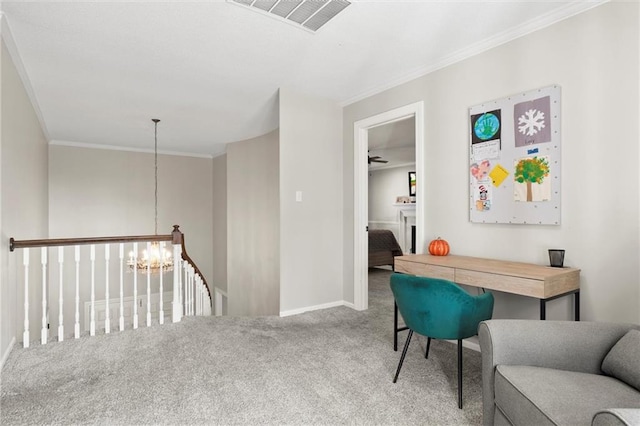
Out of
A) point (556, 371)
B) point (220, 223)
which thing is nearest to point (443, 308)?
point (556, 371)

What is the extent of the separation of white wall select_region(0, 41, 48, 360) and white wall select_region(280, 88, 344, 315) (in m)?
2.21

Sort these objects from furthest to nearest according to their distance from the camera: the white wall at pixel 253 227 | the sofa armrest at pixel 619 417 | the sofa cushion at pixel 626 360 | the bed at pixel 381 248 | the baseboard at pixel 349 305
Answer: the bed at pixel 381 248 < the white wall at pixel 253 227 < the baseboard at pixel 349 305 < the sofa cushion at pixel 626 360 < the sofa armrest at pixel 619 417

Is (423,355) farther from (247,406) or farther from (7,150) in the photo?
(7,150)

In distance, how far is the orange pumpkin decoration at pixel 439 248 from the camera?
2916 mm

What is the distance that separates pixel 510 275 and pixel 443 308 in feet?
1.56

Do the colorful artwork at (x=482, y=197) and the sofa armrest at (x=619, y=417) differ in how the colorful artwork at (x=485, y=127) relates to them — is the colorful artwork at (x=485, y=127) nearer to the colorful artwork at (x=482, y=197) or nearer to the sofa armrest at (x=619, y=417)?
the colorful artwork at (x=482, y=197)

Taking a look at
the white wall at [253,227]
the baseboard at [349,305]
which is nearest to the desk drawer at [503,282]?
the baseboard at [349,305]

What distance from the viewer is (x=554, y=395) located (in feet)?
4.29

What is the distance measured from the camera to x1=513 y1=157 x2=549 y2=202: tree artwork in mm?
2412

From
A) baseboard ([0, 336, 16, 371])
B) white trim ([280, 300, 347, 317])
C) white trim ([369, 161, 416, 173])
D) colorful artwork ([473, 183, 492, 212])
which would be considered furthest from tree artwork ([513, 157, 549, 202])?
white trim ([369, 161, 416, 173])

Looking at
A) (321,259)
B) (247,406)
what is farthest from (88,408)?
(321,259)

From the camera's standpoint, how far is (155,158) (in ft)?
23.3

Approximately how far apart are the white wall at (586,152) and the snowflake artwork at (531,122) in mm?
149

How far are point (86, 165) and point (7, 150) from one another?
4.25m
